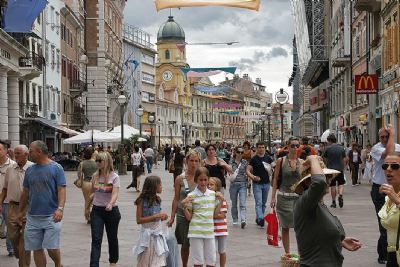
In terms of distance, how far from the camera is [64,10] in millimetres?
55656

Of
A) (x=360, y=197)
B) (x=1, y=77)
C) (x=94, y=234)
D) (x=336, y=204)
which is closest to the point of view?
(x=94, y=234)

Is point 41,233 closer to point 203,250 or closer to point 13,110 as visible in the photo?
point 203,250

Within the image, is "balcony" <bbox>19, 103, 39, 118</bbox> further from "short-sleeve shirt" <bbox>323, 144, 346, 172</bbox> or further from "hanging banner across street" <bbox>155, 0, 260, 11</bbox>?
"hanging banner across street" <bbox>155, 0, 260, 11</bbox>

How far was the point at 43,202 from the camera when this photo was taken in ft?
30.3

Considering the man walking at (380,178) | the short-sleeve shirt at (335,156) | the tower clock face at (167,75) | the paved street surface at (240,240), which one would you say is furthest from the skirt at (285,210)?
the tower clock face at (167,75)

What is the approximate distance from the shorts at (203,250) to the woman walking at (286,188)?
2423mm

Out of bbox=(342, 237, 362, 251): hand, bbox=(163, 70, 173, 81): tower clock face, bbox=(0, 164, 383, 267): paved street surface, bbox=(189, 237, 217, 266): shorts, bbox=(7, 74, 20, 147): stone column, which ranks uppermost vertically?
bbox=(163, 70, 173, 81): tower clock face

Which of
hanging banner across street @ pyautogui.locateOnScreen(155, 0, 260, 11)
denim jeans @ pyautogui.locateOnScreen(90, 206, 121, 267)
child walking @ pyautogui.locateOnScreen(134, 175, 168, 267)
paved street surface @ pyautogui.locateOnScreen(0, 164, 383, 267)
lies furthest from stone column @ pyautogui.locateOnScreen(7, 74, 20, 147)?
child walking @ pyautogui.locateOnScreen(134, 175, 168, 267)

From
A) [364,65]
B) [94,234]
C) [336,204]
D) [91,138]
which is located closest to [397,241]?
[94,234]

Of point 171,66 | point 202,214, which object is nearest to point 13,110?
point 202,214

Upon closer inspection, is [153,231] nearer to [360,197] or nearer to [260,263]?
[260,263]

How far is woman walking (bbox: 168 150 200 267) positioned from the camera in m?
9.89

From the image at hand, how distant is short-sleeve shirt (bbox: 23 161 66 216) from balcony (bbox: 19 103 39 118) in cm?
3357

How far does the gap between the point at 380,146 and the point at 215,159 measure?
3.55 m
